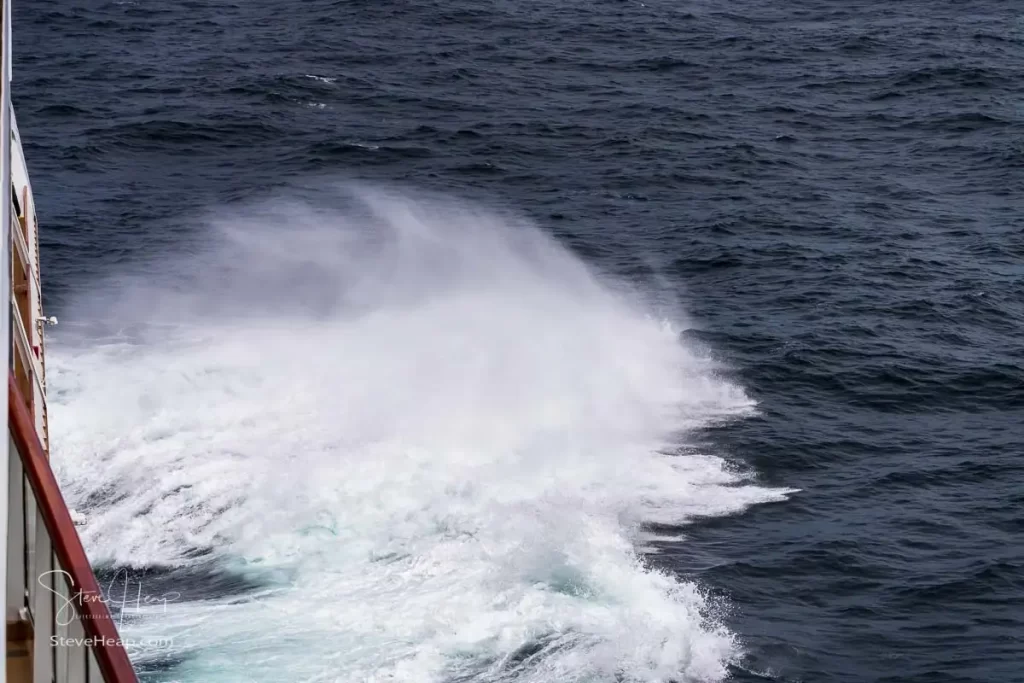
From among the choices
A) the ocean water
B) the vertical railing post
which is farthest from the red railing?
the ocean water

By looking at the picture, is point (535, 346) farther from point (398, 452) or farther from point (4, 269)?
point (4, 269)

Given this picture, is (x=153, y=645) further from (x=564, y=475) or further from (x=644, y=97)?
(x=644, y=97)

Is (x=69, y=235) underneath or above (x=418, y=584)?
above

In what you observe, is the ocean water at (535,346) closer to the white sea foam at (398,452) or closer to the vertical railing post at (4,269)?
the white sea foam at (398,452)

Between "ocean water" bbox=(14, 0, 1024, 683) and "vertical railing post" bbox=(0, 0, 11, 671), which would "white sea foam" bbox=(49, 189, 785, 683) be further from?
"vertical railing post" bbox=(0, 0, 11, 671)

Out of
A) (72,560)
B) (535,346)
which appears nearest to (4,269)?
(72,560)

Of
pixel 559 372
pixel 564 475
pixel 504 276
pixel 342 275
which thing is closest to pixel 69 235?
pixel 342 275

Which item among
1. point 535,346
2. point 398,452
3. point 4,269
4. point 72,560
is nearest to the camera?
point 72,560
